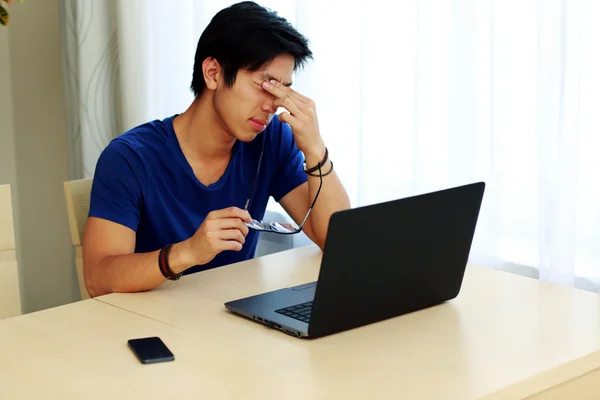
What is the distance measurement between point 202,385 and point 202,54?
3.16 ft

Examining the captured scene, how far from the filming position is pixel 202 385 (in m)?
1.13

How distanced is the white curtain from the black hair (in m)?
0.36

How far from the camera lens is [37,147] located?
3.21 m

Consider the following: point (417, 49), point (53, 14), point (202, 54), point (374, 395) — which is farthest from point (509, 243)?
point (53, 14)

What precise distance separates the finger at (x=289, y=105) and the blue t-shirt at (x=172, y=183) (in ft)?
0.77

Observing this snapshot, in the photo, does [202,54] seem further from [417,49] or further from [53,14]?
[53,14]

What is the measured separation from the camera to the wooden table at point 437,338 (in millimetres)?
1155

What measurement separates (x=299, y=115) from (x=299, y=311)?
22.1 inches

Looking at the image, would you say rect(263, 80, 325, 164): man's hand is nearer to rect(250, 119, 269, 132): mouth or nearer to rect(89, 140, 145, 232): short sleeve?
rect(250, 119, 269, 132): mouth

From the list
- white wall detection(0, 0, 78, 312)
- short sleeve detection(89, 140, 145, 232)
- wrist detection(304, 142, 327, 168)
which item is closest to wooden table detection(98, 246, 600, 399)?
short sleeve detection(89, 140, 145, 232)

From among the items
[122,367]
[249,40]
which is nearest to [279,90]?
[249,40]

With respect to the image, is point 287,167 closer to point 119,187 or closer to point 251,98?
point 251,98

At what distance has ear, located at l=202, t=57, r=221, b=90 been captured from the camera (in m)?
1.87

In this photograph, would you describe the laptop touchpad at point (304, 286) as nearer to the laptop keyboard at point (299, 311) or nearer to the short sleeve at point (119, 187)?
the laptop keyboard at point (299, 311)
